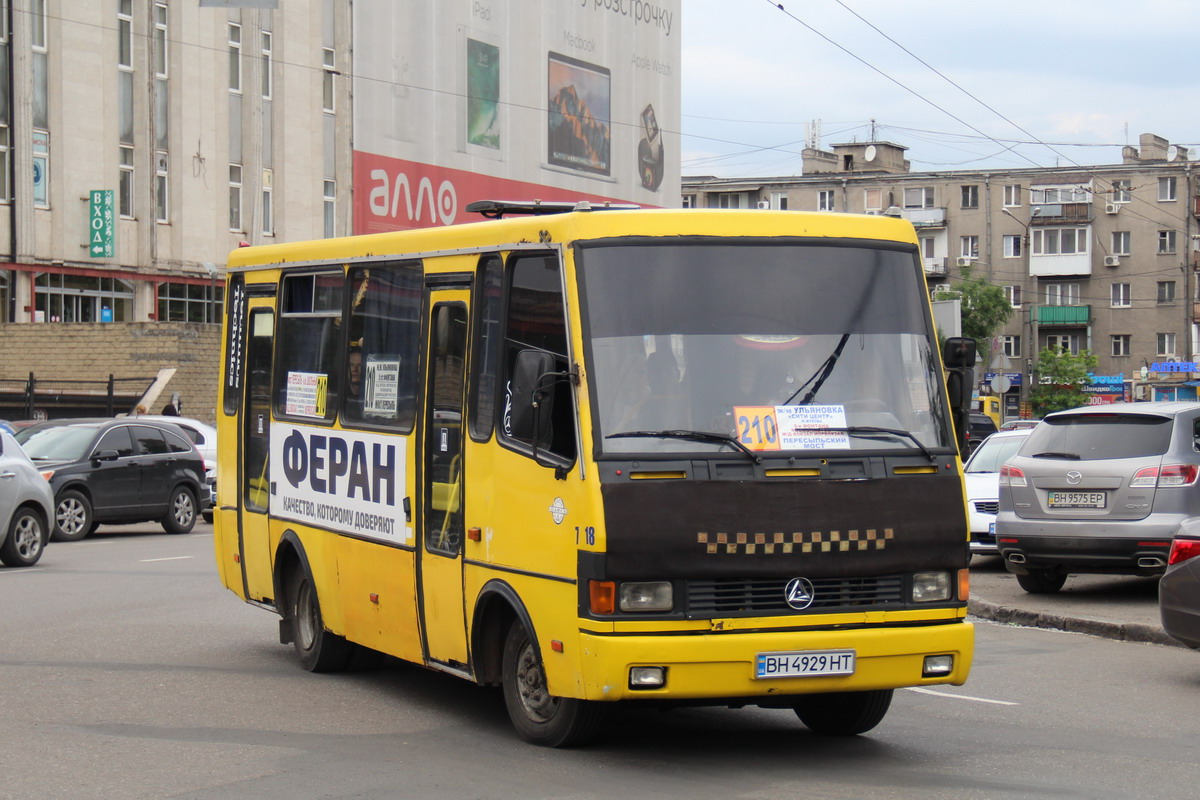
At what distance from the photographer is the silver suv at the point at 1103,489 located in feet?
46.8

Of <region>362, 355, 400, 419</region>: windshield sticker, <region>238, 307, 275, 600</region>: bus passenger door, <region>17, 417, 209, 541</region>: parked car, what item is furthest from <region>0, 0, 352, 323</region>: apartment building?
<region>362, 355, 400, 419</region>: windshield sticker

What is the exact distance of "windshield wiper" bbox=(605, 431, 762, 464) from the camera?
7.57 meters

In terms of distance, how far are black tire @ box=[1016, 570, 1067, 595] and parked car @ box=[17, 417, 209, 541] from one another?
44.2 ft

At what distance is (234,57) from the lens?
5294cm

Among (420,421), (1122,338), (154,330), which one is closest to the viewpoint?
(420,421)

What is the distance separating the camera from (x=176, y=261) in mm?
51625

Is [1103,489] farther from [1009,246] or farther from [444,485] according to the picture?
[1009,246]

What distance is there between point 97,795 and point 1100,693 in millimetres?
6128

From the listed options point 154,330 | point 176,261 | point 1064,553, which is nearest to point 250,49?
point 176,261

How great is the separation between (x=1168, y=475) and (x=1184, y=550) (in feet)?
11.8

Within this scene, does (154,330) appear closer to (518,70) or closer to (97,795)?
(518,70)

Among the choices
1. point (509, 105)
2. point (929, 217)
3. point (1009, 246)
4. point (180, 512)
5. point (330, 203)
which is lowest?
point (180, 512)

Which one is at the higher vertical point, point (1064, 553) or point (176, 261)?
point (176, 261)

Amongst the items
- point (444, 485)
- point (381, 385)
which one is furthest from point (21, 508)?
point (444, 485)
